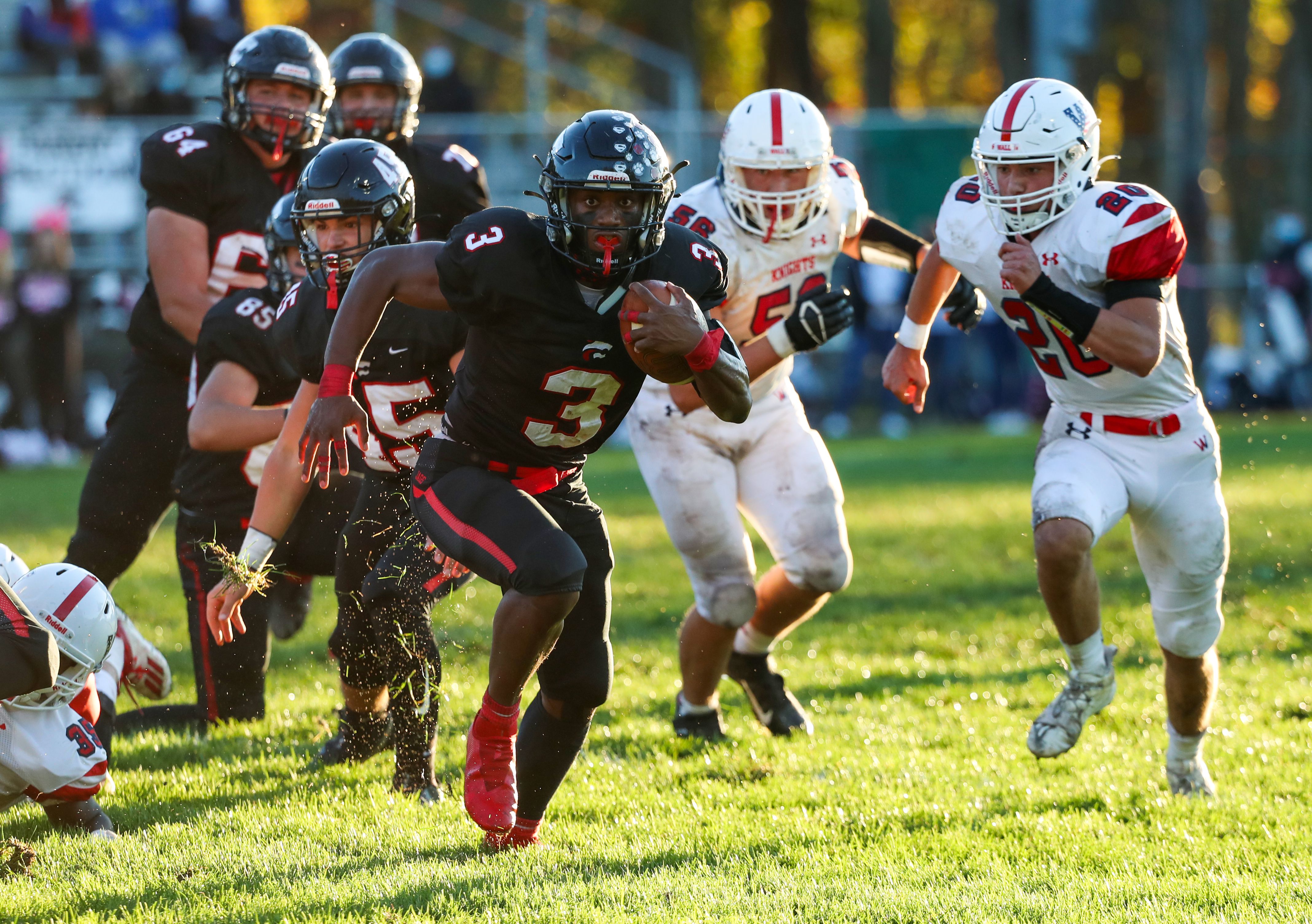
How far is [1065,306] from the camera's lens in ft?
13.8

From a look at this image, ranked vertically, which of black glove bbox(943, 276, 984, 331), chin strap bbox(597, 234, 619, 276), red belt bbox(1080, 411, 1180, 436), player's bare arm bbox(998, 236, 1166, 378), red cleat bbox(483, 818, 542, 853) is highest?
chin strap bbox(597, 234, 619, 276)

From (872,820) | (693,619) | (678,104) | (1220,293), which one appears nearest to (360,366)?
(693,619)

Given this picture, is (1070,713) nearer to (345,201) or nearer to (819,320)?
(819,320)

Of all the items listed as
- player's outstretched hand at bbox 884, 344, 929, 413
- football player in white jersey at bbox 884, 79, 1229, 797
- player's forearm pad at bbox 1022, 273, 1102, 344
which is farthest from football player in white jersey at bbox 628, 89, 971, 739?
player's forearm pad at bbox 1022, 273, 1102, 344

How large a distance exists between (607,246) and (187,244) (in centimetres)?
248

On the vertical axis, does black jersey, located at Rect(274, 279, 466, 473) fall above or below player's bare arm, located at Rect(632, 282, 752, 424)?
below

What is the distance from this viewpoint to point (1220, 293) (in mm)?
17984

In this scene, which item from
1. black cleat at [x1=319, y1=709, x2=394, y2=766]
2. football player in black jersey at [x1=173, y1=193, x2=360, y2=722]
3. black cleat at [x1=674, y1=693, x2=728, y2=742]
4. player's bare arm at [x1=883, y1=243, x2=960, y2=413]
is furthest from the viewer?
black cleat at [x1=674, y1=693, x2=728, y2=742]

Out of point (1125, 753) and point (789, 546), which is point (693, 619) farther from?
point (1125, 753)

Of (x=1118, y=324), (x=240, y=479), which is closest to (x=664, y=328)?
(x=1118, y=324)

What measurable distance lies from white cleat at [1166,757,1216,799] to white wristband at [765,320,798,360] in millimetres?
1763

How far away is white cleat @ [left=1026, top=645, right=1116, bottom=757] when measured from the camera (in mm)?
4449

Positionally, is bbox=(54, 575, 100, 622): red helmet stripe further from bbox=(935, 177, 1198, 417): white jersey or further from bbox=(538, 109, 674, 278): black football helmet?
bbox=(935, 177, 1198, 417): white jersey

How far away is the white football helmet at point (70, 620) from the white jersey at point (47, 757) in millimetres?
40
